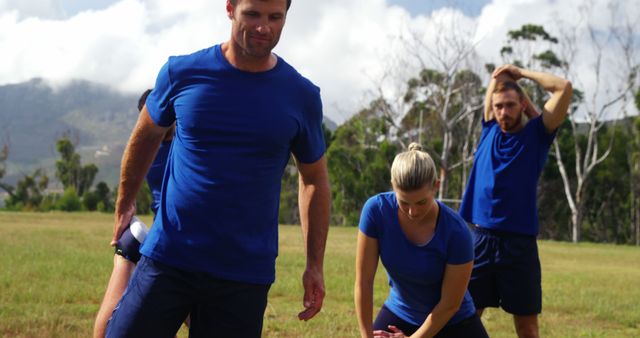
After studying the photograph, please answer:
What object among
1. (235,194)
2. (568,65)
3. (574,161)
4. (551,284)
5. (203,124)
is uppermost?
(568,65)

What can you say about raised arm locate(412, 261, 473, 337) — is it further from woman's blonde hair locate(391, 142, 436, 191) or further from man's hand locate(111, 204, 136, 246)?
man's hand locate(111, 204, 136, 246)

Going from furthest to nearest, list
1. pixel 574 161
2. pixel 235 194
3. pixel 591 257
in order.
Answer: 1. pixel 574 161
2. pixel 591 257
3. pixel 235 194

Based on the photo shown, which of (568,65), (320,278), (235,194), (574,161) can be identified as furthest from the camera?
(574,161)

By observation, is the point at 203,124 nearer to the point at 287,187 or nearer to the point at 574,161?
the point at 574,161

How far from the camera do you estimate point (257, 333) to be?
3.22m

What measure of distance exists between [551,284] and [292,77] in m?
10.7

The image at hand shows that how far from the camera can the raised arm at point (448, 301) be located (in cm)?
399

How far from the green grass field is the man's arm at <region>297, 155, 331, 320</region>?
3597 mm

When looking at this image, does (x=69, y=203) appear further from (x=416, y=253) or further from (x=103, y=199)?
(x=416, y=253)

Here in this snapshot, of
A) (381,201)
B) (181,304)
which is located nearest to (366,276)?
(381,201)

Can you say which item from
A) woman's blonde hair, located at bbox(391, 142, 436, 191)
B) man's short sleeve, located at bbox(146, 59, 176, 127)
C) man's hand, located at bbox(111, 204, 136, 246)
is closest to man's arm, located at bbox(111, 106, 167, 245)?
man's short sleeve, located at bbox(146, 59, 176, 127)

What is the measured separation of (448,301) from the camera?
400 cm

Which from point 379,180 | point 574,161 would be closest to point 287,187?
point 379,180

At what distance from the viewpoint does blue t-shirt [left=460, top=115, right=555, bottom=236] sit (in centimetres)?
535
